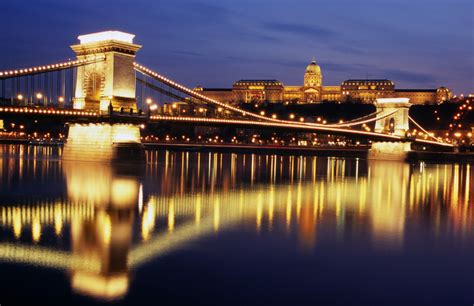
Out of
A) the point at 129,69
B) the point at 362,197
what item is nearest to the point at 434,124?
the point at 129,69

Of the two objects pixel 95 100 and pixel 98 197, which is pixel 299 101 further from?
pixel 98 197

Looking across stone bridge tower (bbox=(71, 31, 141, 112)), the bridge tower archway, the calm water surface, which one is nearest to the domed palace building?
the bridge tower archway

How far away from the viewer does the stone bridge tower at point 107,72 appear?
121 ft

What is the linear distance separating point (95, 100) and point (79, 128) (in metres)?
2.16

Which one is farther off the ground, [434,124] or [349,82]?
[349,82]

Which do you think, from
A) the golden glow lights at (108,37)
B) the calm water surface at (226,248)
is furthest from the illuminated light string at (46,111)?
the calm water surface at (226,248)

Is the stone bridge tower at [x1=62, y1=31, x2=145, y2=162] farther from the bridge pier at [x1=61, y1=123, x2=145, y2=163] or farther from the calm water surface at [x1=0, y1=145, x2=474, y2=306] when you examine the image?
the calm water surface at [x1=0, y1=145, x2=474, y2=306]

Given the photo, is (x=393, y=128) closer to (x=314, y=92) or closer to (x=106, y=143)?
(x=106, y=143)

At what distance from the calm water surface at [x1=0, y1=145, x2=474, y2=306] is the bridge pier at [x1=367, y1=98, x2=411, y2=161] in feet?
147

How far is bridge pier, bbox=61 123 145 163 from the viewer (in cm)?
3594

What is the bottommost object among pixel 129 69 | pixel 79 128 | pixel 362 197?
pixel 362 197

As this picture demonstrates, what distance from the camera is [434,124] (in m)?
122

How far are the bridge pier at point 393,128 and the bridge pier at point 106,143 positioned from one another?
36.7 m

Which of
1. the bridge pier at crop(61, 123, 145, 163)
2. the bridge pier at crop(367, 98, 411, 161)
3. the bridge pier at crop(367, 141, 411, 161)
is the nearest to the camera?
the bridge pier at crop(61, 123, 145, 163)
